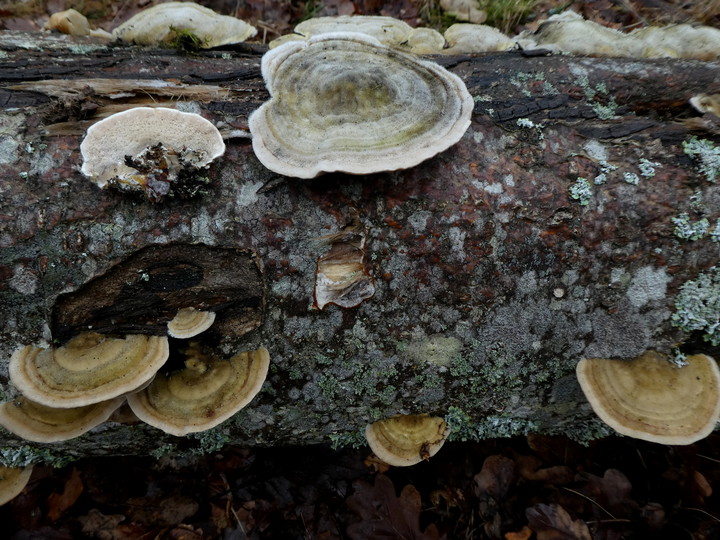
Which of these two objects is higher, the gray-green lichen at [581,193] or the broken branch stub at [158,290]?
the gray-green lichen at [581,193]

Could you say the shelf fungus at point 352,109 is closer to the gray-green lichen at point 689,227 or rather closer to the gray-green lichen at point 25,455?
the gray-green lichen at point 689,227

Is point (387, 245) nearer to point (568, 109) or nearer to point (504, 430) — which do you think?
point (568, 109)

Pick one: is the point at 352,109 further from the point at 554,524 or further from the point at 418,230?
the point at 554,524

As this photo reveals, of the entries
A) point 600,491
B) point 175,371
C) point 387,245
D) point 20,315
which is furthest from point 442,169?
point 600,491

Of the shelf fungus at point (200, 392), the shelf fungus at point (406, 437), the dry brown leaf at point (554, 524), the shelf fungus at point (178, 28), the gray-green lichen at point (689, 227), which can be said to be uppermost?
the shelf fungus at point (178, 28)

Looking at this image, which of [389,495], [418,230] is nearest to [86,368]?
[418,230]

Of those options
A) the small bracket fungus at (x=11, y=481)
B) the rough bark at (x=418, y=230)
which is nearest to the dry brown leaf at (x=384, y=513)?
the rough bark at (x=418, y=230)
